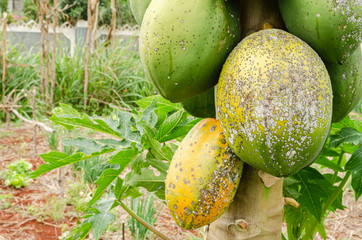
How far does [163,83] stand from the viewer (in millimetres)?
737

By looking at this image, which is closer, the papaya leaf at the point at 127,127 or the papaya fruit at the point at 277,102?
the papaya fruit at the point at 277,102

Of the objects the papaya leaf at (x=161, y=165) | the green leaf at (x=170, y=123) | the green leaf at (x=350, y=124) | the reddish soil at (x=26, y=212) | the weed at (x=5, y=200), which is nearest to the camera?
the papaya leaf at (x=161, y=165)

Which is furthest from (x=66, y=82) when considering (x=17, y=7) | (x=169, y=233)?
(x=17, y=7)

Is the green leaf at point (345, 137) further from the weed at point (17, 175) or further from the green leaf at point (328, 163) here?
the weed at point (17, 175)

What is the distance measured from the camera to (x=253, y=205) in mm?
823

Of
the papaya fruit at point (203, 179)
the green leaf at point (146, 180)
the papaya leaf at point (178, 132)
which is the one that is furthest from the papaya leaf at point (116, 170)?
the papaya fruit at point (203, 179)

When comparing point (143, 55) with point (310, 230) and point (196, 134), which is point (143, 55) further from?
point (310, 230)

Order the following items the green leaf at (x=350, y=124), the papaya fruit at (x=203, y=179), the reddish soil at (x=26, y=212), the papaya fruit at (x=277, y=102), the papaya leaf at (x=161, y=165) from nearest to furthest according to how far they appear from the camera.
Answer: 1. the papaya fruit at (x=277, y=102)
2. the papaya fruit at (x=203, y=179)
3. the papaya leaf at (x=161, y=165)
4. the green leaf at (x=350, y=124)
5. the reddish soil at (x=26, y=212)

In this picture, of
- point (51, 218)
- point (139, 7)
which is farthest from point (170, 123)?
point (51, 218)

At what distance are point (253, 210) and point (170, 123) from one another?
1.28ft

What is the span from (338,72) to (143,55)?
39 cm

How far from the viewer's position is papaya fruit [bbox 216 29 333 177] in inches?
24.2

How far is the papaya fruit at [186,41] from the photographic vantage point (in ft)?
2.26

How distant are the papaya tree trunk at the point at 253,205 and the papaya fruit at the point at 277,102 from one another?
11 centimetres
